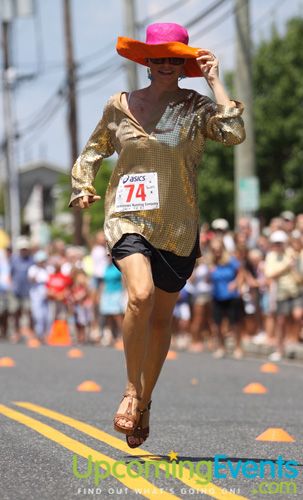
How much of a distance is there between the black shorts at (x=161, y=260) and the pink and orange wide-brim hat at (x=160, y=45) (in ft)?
2.98

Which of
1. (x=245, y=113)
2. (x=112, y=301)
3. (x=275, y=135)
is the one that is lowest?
(x=112, y=301)

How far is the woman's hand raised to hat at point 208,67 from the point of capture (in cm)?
710

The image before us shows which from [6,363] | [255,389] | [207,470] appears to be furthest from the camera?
[6,363]

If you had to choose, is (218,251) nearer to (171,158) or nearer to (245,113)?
(245,113)

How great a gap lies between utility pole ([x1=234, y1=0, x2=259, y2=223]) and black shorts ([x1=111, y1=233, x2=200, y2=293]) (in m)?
15.7

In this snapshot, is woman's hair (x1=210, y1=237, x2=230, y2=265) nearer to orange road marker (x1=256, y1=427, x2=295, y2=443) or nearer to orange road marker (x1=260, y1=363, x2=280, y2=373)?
orange road marker (x1=260, y1=363, x2=280, y2=373)

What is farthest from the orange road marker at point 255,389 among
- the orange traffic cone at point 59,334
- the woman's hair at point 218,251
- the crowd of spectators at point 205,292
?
the orange traffic cone at point 59,334

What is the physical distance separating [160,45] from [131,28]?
21806 mm

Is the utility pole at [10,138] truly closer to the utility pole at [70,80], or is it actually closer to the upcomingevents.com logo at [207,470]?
the utility pole at [70,80]

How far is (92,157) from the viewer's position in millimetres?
7461

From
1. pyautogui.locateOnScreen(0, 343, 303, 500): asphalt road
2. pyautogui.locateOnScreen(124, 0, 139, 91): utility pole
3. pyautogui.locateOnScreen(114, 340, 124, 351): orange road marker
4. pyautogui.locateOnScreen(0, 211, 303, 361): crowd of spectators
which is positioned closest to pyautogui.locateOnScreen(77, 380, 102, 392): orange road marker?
pyautogui.locateOnScreen(0, 343, 303, 500): asphalt road

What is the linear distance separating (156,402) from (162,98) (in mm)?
4126

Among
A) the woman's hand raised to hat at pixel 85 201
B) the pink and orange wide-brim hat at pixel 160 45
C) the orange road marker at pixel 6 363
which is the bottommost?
the orange road marker at pixel 6 363

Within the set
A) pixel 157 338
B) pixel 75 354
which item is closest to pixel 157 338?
pixel 157 338
